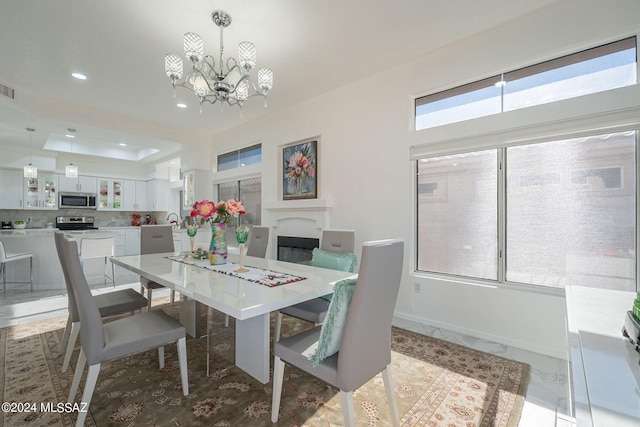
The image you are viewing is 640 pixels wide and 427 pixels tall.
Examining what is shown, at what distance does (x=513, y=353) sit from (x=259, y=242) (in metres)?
2.71

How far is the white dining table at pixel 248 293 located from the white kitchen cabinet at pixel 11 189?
5.89 m

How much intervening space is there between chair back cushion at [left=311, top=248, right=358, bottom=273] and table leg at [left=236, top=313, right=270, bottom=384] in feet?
2.84

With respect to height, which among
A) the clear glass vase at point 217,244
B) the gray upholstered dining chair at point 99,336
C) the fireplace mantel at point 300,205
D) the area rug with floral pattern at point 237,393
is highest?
the fireplace mantel at point 300,205

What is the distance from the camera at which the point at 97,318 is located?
4.89 ft

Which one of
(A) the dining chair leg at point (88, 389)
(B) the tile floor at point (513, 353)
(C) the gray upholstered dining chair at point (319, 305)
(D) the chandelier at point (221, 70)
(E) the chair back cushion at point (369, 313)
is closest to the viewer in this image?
(E) the chair back cushion at point (369, 313)

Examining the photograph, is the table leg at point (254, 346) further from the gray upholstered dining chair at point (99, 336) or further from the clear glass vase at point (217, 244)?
the clear glass vase at point (217, 244)

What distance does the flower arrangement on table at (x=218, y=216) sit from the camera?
7.50 feet

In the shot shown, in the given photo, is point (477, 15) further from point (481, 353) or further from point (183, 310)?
point (183, 310)

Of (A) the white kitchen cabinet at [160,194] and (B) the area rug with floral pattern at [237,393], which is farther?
(A) the white kitchen cabinet at [160,194]

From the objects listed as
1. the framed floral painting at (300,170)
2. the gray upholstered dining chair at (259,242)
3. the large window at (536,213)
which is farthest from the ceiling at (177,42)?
the gray upholstered dining chair at (259,242)

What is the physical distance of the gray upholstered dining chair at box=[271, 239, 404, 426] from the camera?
1.24m

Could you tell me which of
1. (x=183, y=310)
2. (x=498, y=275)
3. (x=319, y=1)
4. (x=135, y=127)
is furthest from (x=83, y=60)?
(x=498, y=275)

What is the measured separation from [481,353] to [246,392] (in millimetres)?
1887

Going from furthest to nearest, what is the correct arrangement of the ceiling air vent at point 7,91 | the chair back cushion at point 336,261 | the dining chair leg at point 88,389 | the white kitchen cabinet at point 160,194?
the white kitchen cabinet at point 160,194, the ceiling air vent at point 7,91, the chair back cushion at point 336,261, the dining chair leg at point 88,389
